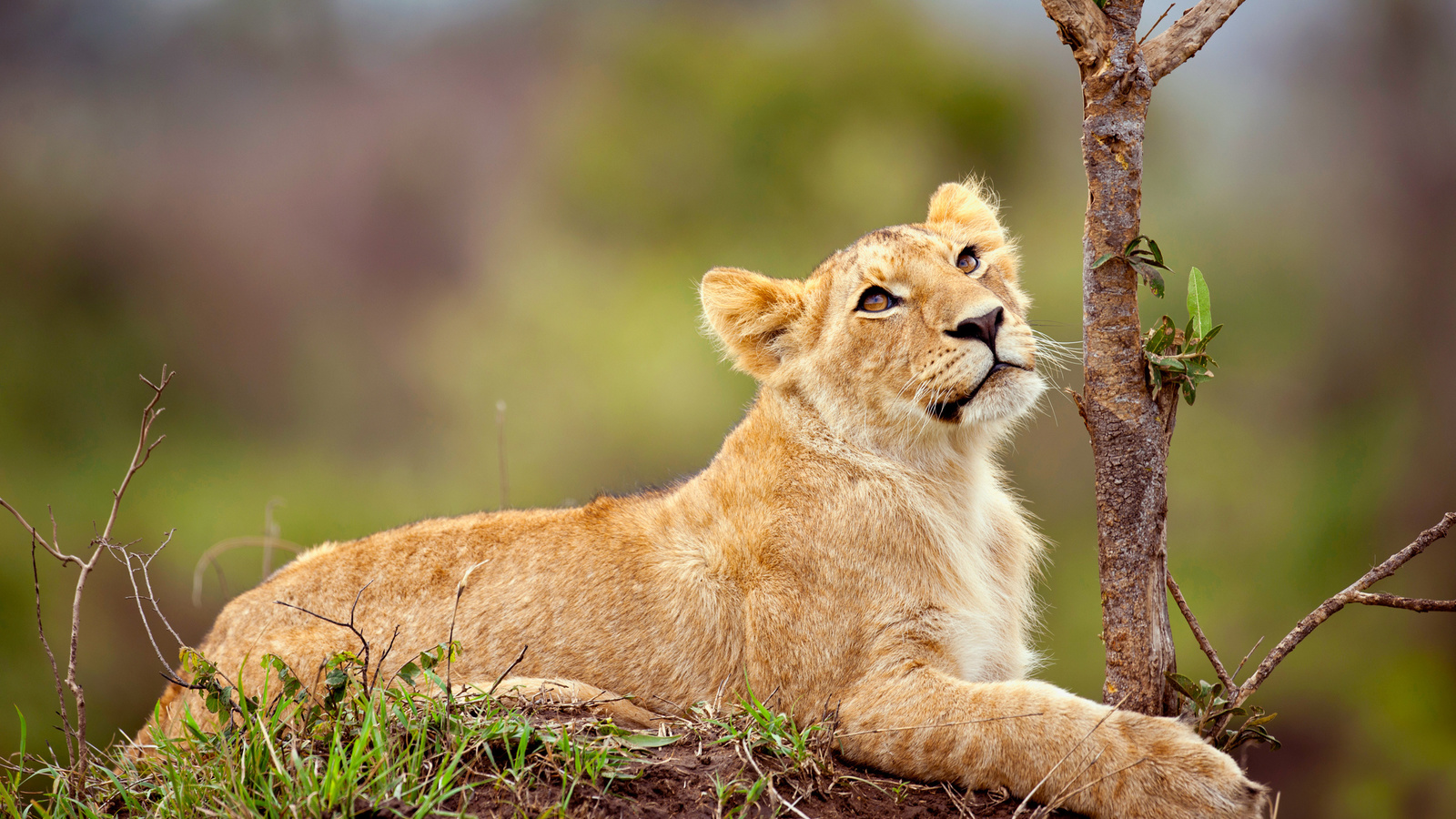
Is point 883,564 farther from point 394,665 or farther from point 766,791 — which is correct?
point 394,665

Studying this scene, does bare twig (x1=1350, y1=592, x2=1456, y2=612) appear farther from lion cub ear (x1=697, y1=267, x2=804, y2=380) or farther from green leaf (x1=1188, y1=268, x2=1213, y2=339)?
lion cub ear (x1=697, y1=267, x2=804, y2=380)

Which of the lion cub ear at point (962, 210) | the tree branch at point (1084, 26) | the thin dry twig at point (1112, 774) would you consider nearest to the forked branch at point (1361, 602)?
the thin dry twig at point (1112, 774)

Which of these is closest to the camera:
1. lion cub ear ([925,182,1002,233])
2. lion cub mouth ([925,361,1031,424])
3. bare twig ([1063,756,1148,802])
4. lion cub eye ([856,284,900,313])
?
bare twig ([1063,756,1148,802])

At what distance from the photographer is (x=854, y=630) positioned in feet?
15.0

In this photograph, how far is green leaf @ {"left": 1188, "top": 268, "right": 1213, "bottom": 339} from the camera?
4.21 m

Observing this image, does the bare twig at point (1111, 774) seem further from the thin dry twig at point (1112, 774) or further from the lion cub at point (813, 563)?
the lion cub at point (813, 563)

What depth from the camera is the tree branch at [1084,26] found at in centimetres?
410

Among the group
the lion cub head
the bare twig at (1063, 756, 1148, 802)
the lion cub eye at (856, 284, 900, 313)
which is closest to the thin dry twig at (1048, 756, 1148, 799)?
the bare twig at (1063, 756, 1148, 802)

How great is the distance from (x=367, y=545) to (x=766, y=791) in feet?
→ 9.05

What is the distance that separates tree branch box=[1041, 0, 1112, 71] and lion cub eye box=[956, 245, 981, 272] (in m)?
1.34

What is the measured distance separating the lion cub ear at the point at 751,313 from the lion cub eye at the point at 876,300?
1.33 ft

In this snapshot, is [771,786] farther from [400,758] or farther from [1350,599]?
[1350,599]

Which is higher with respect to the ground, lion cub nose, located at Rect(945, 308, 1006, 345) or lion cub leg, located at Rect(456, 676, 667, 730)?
lion cub nose, located at Rect(945, 308, 1006, 345)

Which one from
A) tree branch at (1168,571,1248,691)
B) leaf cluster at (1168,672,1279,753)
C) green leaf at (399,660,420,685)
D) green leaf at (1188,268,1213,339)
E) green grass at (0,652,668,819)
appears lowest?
green grass at (0,652,668,819)
